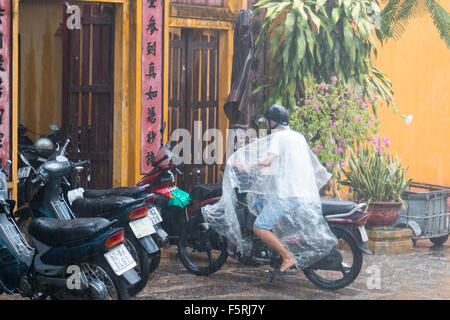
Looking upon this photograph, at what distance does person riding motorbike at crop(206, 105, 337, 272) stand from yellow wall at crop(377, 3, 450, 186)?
227 inches

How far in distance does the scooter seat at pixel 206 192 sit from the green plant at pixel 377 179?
6.63 feet

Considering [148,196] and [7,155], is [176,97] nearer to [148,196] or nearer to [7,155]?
[7,155]

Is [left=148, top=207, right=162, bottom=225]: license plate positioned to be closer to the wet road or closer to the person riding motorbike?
the wet road

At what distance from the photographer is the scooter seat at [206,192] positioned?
7477 millimetres

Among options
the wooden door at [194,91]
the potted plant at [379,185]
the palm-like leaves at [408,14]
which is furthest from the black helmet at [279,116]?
the palm-like leaves at [408,14]

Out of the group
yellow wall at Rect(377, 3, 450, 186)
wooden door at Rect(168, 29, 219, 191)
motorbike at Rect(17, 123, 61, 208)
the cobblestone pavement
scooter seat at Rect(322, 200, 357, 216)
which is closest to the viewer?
the cobblestone pavement

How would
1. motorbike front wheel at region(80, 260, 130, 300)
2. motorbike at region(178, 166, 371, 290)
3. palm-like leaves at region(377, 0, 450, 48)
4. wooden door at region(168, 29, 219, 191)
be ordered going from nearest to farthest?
1. motorbike front wheel at region(80, 260, 130, 300)
2. motorbike at region(178, 166, 371, 290)
3. wooden door at region(168, 29, 219, 191)
4. palm-like leaves at region(377, 0, 450, 48)

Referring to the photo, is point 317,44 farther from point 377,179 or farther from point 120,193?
point 120,193

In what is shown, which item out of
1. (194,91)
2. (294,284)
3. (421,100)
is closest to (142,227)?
(294,284)

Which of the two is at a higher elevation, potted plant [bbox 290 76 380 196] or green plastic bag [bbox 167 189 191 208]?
potted plant [bbox 290 76 380 196]

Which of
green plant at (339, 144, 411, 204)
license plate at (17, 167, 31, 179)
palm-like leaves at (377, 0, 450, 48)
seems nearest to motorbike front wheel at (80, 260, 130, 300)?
license plate at (17, 167, 31, 179)

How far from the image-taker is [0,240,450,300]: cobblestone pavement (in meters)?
6.29

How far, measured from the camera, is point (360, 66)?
9758mm

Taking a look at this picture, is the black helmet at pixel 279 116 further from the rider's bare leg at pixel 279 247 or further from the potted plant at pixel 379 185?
the potted plant at pixel 379 185
